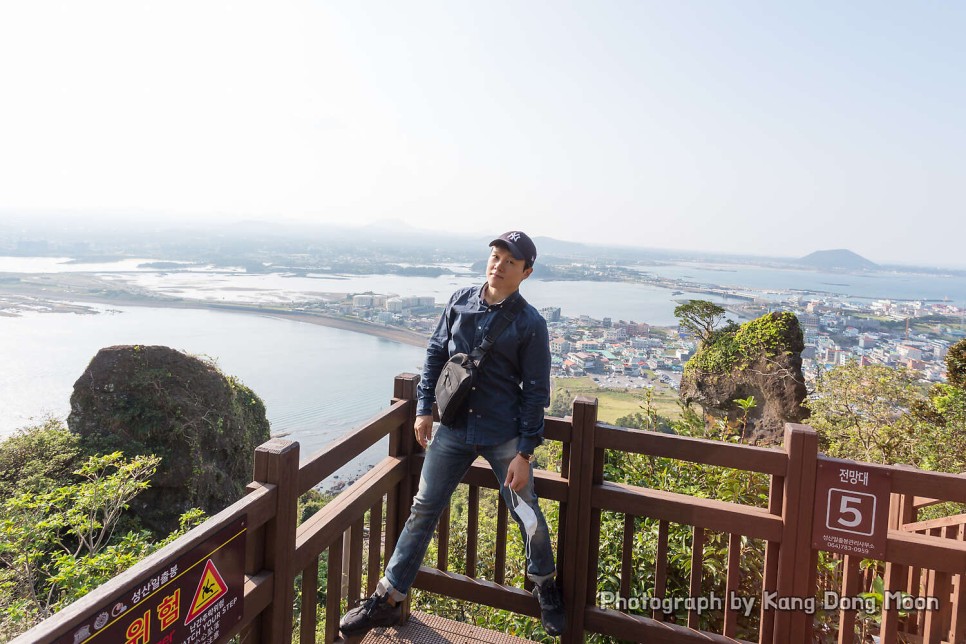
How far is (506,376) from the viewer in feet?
6.72

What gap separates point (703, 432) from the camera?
12.7 feet

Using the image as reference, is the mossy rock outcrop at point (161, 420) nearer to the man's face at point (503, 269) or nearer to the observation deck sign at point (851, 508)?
the man's face at point (503, 269)

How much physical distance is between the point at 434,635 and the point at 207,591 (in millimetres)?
1316

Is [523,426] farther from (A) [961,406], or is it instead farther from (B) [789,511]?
(A) [961,406]

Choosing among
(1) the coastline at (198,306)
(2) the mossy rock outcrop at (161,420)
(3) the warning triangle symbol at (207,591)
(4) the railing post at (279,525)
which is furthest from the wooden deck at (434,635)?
(1) the coastline at (198,306)

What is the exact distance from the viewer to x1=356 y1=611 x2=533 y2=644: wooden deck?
2.24 metres

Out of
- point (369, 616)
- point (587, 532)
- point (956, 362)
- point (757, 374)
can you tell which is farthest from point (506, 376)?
point (757, 374)

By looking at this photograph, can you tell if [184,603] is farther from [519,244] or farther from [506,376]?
[519,244]

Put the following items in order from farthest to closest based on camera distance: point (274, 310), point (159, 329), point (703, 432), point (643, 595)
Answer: point (274, 310)
point (159, 329)
point (703, 432)
point (643, 595)

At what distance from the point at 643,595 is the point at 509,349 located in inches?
59.3

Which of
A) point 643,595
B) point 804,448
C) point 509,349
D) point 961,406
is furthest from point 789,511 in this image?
point 961,406

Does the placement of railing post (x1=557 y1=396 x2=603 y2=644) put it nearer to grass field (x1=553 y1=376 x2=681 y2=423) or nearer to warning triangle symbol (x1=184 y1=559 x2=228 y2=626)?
warning triangle symbol (x1=184 y1=559 x2=228 y2=626)

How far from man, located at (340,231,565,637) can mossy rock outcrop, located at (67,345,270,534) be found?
43.1ft

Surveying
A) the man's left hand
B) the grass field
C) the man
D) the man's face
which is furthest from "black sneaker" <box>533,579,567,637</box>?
the grass field
